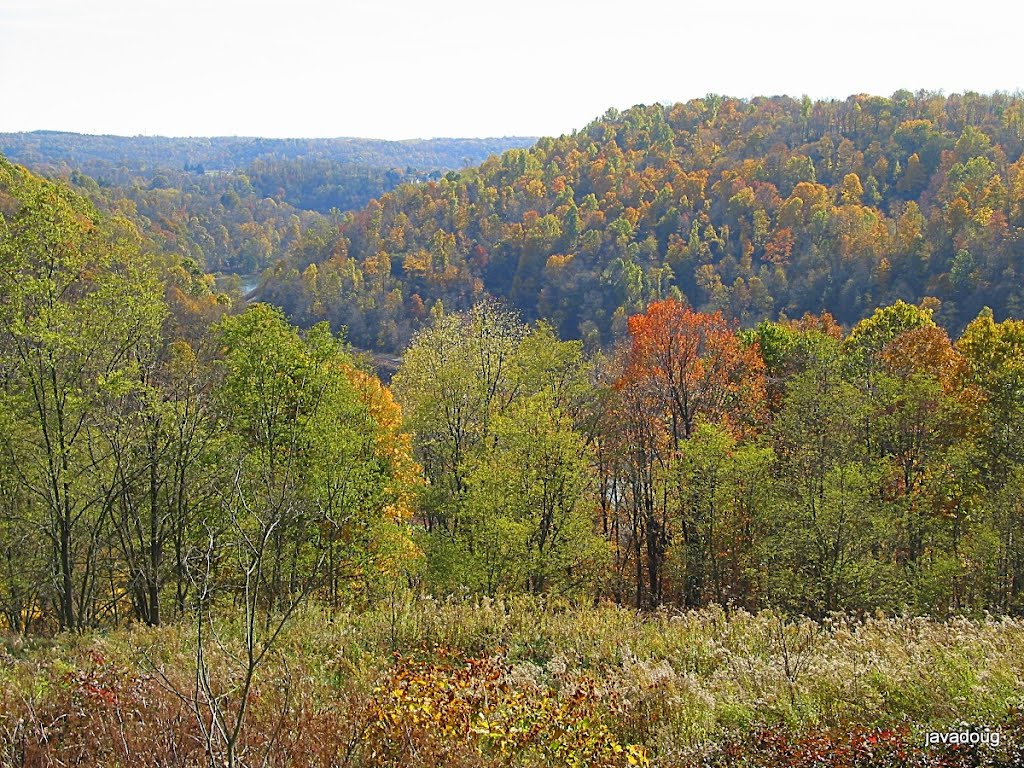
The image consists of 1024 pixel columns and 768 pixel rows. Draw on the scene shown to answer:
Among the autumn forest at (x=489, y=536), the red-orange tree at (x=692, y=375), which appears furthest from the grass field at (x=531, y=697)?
the red-orange tree at (x=692, y=375)

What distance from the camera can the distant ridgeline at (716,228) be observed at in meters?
83.7

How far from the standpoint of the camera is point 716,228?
111 meters

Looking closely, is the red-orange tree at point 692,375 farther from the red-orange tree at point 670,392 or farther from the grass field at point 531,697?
the grass field at point 531,697

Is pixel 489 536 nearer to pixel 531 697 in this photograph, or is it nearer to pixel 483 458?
pixel 483 458

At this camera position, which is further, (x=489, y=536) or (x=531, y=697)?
(x=489, y=536)

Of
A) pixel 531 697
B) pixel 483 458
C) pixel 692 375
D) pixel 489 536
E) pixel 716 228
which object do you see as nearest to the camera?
pixel 531 697

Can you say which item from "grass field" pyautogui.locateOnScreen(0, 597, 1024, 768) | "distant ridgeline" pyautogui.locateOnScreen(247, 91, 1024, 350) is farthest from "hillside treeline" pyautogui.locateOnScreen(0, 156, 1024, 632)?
"distant ridgeline" pyautogui.locateOnScreen(247, 91, 1024, 350)

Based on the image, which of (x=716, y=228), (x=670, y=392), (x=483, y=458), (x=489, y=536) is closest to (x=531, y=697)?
(x=489, y=536)

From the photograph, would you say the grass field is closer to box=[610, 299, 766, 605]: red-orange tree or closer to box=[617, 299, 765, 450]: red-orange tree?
box=[610, 299, 766, 605]: red-orange tree

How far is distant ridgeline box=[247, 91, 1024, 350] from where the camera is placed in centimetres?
8369

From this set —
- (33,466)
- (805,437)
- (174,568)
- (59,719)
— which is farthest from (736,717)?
(805,437)

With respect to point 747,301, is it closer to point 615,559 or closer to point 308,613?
point 615,559

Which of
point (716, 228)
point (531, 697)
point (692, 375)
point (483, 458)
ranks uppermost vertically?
point (716, 228)

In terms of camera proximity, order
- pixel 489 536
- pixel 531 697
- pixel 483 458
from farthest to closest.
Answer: pixel 483 458
pixel 489 536
pixel 531 697
